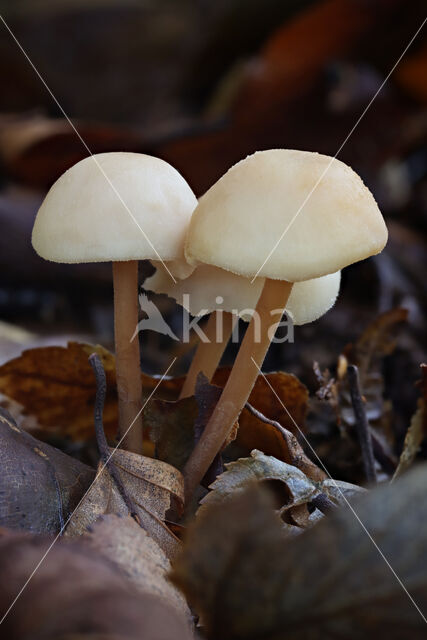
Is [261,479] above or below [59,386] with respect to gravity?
above

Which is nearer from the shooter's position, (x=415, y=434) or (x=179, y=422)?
(x=179, y=422)


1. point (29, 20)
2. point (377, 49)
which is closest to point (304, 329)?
point (377, 49)

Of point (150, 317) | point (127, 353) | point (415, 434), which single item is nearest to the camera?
point (127, 353)

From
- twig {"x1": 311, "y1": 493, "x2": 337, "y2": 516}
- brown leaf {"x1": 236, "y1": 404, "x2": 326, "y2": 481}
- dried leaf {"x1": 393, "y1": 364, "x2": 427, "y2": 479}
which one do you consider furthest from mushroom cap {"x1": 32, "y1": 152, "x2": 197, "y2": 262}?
dried leaf {"x1": 393, "y1": 364, "x2": 427, "y2": 479}

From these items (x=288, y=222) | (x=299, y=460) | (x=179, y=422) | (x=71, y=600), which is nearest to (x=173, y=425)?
(x=179, y=422)

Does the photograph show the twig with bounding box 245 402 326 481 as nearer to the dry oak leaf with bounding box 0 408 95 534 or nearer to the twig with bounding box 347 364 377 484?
the twig with bounding box 347 364 377 484

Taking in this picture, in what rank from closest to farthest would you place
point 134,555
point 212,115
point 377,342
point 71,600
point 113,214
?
point 71,600 < point 134,555 < point 113,214 < point 377,342 < point 212,115

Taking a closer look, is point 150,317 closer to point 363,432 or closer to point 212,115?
point 363,432

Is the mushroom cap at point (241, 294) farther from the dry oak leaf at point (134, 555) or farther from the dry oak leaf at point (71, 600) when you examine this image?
the dry oak leaf at point (71, 600)
